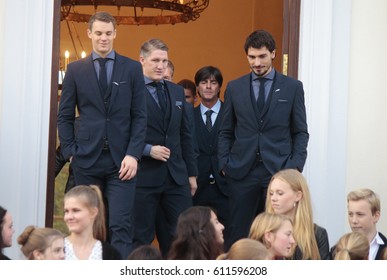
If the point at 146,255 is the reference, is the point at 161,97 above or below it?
above

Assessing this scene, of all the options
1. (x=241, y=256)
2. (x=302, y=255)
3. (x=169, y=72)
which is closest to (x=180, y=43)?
(x=169, y=72)

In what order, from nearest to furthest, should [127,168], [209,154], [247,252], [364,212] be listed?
[247,252] < [364,212] < [127,168] < [209,154]

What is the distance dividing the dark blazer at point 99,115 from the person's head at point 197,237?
1.48 metres

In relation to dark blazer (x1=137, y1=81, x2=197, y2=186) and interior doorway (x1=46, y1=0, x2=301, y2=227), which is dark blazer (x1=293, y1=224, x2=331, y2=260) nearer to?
dark blazer (x1=137, y1=81, x2=197, y2=186)

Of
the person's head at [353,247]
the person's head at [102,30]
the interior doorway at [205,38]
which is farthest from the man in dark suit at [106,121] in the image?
the interior doorway at [205,38]

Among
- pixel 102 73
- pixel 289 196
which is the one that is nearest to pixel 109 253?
pixel 289 196

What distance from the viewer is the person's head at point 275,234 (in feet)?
21.8

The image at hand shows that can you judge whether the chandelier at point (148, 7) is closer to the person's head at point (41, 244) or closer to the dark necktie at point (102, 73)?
the dark necktie at point (102, 73)

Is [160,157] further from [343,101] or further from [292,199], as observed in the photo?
[343,101]

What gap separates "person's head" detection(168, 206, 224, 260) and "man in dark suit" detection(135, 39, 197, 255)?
1950mm

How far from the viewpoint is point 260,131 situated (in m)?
8.14

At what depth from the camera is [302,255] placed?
6.90m

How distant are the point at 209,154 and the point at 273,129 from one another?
51.0 inches

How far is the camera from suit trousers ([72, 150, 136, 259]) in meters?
7.63
